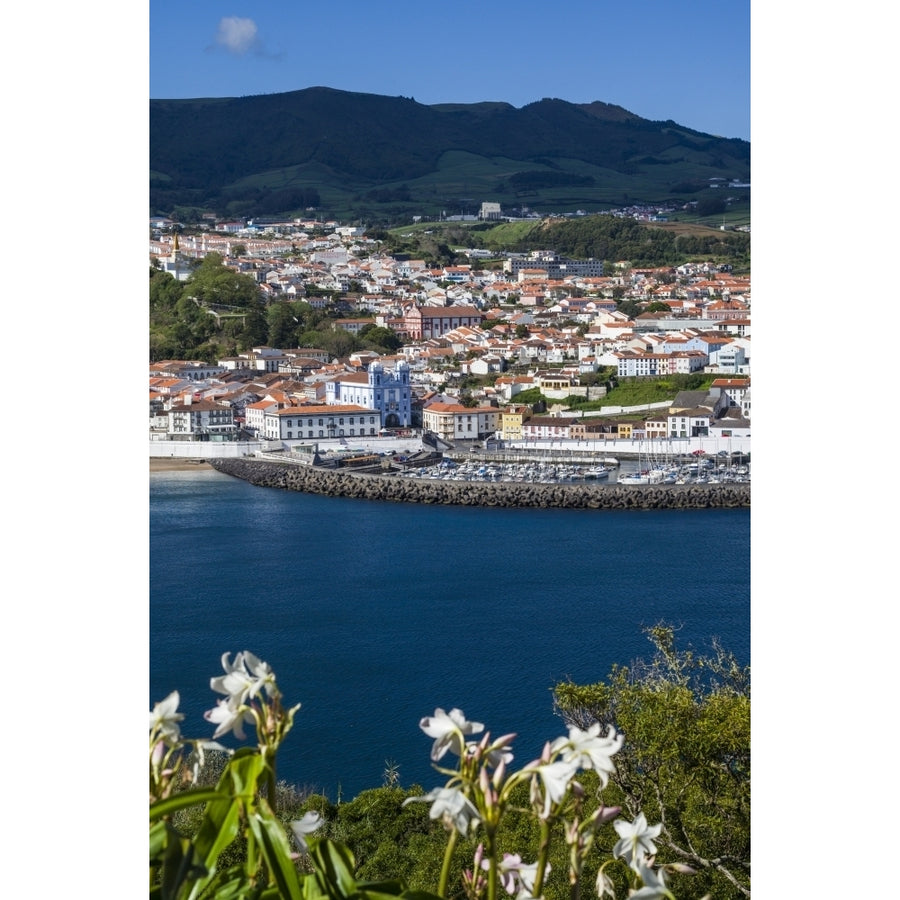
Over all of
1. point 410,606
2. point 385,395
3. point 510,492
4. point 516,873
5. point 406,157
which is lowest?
point 410,606

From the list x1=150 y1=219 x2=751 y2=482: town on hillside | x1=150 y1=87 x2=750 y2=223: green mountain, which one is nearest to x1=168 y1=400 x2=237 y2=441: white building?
x1=150 y1=219 x2=751 y2=482: town on hillside

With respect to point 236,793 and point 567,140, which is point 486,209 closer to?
point 567,140

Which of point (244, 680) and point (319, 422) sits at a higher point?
point (319, 422)

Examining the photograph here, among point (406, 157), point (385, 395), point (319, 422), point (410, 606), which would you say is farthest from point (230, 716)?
point (406, 157)

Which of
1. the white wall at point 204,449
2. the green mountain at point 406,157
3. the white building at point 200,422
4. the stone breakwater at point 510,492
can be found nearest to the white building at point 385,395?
the white building at point 200,422

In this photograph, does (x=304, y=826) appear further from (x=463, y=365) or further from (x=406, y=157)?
(x=406, y=157)

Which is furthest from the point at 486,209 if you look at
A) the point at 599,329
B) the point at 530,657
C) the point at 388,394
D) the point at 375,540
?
the point at 530,657

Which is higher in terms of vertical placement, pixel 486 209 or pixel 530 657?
pixel 486 209

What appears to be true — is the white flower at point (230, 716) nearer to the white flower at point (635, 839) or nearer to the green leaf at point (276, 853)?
the green leaf at point (276, 853)
